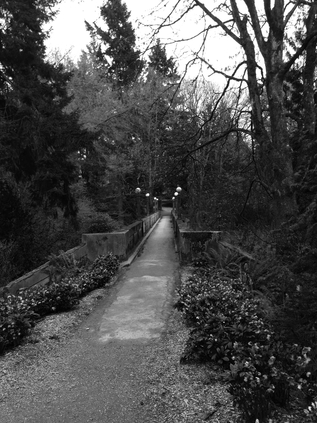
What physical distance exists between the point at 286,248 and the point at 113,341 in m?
2.99

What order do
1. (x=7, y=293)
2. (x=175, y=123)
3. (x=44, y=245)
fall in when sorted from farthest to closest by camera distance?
(x=175, y=123) → (x=44, y=245) → (x=7, y=293)

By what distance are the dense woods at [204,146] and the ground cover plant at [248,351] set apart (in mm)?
200

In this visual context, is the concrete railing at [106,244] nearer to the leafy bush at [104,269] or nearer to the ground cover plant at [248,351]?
the leafy bush at [104,269]

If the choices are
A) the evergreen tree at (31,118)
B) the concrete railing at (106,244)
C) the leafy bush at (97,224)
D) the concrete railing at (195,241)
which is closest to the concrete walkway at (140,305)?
the concrete railing at (195,241)

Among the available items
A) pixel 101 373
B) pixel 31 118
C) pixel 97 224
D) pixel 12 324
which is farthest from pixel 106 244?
pixel 97 224

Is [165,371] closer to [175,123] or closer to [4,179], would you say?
[4,179]


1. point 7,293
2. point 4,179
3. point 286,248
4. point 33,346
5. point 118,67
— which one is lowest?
point 33,346

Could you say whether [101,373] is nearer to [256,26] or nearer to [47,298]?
[47,298]

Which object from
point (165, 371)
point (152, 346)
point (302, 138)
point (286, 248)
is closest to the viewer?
point (286, 248)

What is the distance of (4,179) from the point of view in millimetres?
11906

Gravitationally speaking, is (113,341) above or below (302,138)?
below

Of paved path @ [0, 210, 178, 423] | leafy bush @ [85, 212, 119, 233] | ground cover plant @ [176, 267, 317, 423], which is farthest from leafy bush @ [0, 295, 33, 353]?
leafy bush @ [85, 212, 119, 233]

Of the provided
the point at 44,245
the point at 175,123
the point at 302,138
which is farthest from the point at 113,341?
the point at 175,123

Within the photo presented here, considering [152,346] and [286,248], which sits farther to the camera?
[152,346]
